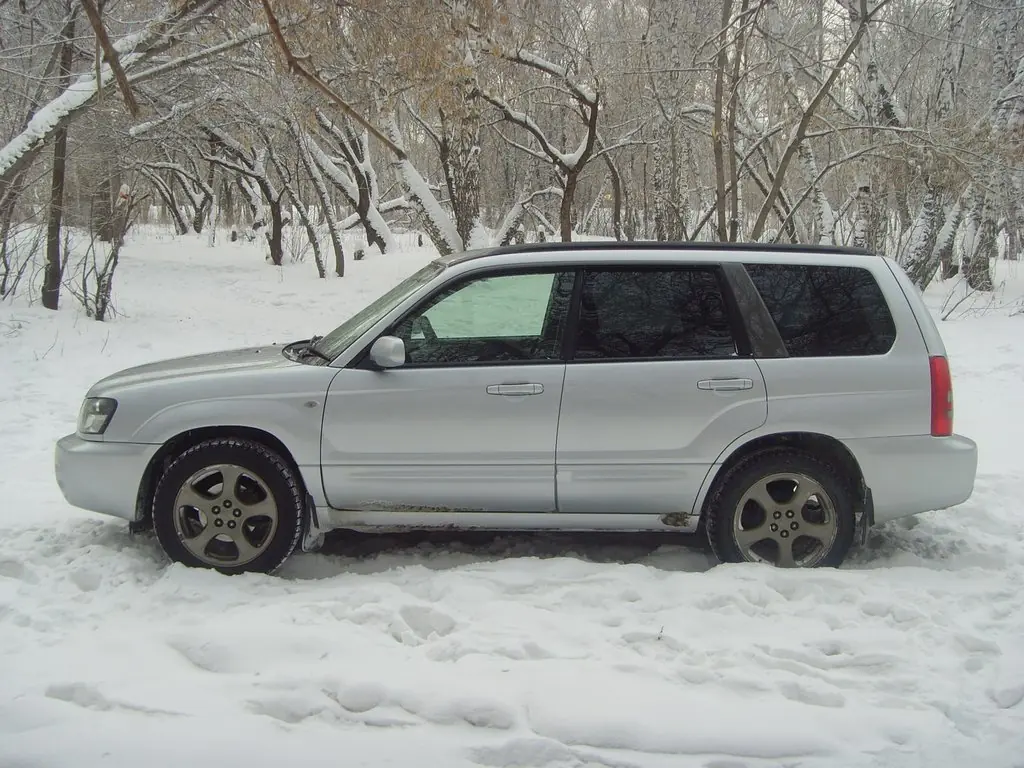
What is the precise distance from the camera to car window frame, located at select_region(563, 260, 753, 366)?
12.7 ft

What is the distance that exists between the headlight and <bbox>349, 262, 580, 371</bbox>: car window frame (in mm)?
1237

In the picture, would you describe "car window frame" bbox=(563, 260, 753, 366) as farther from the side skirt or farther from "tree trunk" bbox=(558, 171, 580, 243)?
"tree trunk" bbox=(558, 171, 580, 243)

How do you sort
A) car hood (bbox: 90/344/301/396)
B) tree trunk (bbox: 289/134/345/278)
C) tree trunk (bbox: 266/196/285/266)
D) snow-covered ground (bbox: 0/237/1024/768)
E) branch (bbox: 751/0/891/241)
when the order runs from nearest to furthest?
snow-covered ground (bbox: 0/237/1024/768) → car hood (bbox: 90/344/301/396) → branch (bbox: 751/0/891/241) → tree trunk (bbox: 289/134/345/278) → tree trunk (bbox: 266/196/285/266)

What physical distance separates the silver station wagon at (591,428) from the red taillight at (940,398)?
0.4 inches

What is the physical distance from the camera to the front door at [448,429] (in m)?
3.84

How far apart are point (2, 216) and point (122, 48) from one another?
143 inches

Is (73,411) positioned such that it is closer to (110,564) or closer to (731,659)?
(110,564)

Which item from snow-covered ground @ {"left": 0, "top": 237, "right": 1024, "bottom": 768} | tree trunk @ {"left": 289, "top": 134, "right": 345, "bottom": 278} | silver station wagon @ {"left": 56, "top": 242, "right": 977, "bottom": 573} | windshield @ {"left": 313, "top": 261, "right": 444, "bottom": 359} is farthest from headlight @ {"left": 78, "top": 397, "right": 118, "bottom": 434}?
tree trunk @ {"left": 289, "top": 134, "right": 345, "bottom": 278}

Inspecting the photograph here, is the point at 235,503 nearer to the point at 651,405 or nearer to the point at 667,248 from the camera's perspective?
the point at 651,405

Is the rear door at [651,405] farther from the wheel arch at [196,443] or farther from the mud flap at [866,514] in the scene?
the wheel arch at [196,443]

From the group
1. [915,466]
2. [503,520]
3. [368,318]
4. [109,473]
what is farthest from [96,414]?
[915,466]

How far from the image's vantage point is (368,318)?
4.27 m

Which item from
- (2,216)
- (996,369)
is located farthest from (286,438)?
(2,216)

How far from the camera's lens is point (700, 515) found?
13.0 ft
